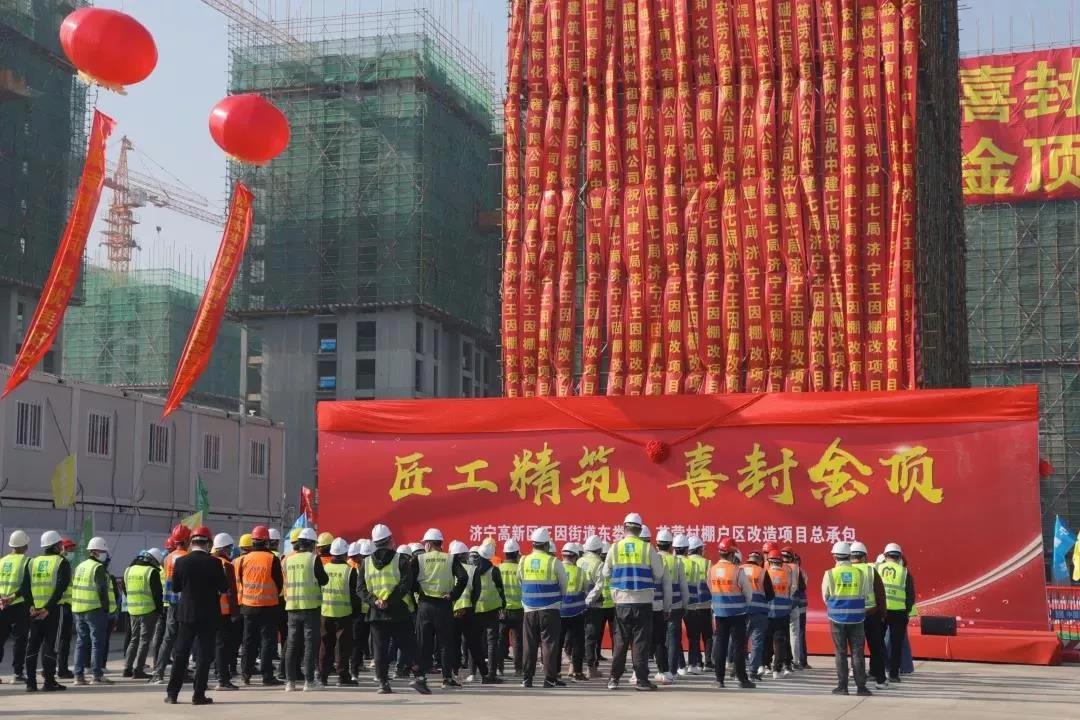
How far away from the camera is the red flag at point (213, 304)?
2481 centimetres

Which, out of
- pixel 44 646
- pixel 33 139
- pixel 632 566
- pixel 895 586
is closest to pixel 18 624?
pixel 44 646

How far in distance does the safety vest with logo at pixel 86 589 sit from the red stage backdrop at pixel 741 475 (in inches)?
324

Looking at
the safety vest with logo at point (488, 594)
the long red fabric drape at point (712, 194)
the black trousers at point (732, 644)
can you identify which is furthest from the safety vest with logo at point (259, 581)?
the long red fabric drape at point (712, 194)

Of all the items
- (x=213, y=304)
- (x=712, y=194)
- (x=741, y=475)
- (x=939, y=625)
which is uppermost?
(x=712, y=194)

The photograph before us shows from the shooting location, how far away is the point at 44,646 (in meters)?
15.5

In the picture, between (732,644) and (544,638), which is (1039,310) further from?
(544,638)

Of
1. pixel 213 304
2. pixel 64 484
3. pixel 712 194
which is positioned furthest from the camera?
pixel 64 484

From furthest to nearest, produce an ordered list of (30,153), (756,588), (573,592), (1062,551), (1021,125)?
(30,153)
(1021,125)
(1062,551)
(573,592)
(756,588)

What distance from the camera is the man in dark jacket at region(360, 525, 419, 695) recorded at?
15.0m

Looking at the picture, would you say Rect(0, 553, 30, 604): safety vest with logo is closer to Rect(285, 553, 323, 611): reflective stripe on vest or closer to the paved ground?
the paved ground

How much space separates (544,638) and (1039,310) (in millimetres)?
50625

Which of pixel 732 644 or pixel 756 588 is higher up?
pixel 756 588

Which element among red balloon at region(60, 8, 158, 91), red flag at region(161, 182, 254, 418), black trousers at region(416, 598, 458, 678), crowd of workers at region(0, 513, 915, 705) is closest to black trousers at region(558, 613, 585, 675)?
crowd of workers at region(0, 513, 915, 705)

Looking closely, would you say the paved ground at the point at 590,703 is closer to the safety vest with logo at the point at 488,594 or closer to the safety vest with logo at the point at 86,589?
the safety vest with logo at the point at 488,594
